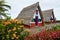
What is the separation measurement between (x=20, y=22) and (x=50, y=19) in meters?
3.68

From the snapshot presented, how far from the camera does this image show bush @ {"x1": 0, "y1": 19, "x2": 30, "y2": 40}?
13.0m

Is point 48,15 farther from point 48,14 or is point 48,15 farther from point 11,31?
point 11,31

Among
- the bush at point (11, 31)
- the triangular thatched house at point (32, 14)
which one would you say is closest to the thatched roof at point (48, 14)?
the triangular thatched house at point (32, 14)

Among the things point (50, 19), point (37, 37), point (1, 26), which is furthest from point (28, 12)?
point (37, 37)

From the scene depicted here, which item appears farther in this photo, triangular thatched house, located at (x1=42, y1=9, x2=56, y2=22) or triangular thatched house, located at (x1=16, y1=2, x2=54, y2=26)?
triangular thatched house, located at (x1=42, y1=9, x2=56, y2=22)

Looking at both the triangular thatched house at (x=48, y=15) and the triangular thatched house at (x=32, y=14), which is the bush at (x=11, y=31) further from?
the triangular thatched house at (x=48, y=15)

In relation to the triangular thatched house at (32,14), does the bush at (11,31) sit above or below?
below

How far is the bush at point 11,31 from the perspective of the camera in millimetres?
12970

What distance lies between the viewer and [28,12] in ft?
51.1

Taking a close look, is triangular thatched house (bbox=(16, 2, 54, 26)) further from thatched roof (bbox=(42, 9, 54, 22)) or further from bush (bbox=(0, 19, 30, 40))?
bush (bbox=(0, 19, 30, 40))

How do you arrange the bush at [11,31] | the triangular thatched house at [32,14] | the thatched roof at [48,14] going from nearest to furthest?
the bush at [11,31] < the triangular thatched house at [32,14] < the thatched roof at [48,14]

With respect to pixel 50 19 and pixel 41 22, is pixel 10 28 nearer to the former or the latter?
pixel 41 22

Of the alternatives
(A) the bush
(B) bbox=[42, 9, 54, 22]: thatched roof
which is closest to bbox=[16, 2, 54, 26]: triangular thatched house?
(B) bbox=[42, 9, 54, 22]: thatched roof

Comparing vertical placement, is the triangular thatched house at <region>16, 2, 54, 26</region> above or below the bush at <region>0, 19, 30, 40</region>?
above
